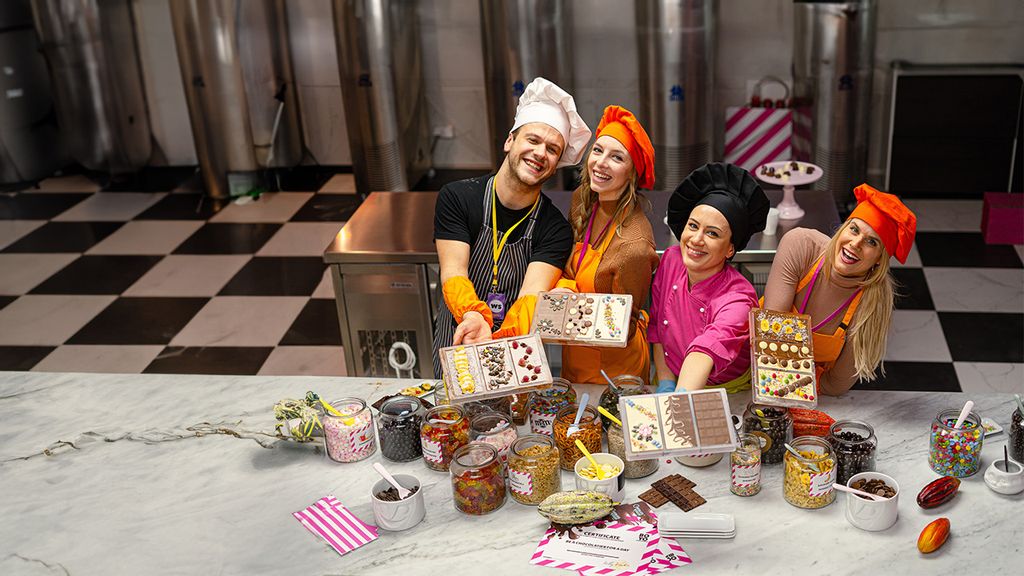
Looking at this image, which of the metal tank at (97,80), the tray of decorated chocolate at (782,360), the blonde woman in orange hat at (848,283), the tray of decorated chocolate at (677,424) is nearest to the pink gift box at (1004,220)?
the blonde woman in orange hat at (848,283)

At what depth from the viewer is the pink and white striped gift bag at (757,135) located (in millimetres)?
6234

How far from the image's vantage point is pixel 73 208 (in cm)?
686

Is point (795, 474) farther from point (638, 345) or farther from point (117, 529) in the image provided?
point (117, 529)

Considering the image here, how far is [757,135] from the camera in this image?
6320mm

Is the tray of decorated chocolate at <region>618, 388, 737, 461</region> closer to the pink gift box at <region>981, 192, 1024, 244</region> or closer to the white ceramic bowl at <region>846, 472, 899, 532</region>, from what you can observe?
the white ceramic bowl at <region>846, 472, 899, 532</region>

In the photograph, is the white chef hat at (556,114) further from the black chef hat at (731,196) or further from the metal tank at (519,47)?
the metal tank at (519,47)

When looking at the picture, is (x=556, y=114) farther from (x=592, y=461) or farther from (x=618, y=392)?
(x=592, y=461)

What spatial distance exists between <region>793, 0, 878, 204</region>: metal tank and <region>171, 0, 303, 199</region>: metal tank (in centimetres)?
345

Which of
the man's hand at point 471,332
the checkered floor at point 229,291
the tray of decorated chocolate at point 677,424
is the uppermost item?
the man's hand at point 471,332

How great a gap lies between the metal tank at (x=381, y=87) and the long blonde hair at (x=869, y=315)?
418cm

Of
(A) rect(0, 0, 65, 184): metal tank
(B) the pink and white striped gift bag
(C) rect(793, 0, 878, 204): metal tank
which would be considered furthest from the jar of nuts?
(A) rect(0, 0, 65, 184): metal tank

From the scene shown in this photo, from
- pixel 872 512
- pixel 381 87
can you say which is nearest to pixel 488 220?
pixel 872 512

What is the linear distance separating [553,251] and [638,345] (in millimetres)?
414

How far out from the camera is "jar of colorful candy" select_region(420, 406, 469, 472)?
8.04ft
